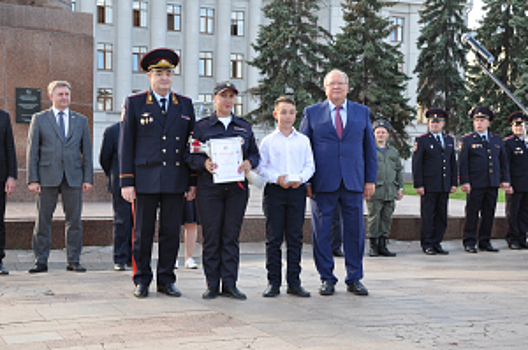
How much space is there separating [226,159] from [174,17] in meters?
44.3

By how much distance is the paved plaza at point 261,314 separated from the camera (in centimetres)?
429

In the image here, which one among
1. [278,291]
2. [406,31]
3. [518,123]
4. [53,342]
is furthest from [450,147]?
[406,31]

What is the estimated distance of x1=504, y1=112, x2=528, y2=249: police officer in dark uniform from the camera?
1115 centimetres

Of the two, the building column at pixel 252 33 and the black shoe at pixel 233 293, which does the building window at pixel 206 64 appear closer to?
the building column at pixel 252 33

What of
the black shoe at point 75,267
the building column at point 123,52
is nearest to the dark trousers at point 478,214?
the black shoe at point 75,267

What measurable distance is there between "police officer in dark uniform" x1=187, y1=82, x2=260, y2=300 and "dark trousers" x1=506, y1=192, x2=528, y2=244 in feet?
21.9

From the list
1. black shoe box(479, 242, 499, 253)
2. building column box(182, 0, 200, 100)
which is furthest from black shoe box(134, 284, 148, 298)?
building column box(182, 0, 200, 100)

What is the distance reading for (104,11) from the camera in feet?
151

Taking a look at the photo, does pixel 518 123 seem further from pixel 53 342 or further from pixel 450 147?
pixel 53 342

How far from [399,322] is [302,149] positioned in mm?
1947

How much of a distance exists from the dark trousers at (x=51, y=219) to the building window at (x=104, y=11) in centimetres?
4069

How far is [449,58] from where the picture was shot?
132ft

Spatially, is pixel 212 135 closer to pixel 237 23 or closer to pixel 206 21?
pixel 206 21

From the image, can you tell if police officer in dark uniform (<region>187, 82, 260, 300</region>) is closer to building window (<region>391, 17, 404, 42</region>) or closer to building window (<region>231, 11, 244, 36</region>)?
building window (<region>231, 11, 244, 36</region>)
